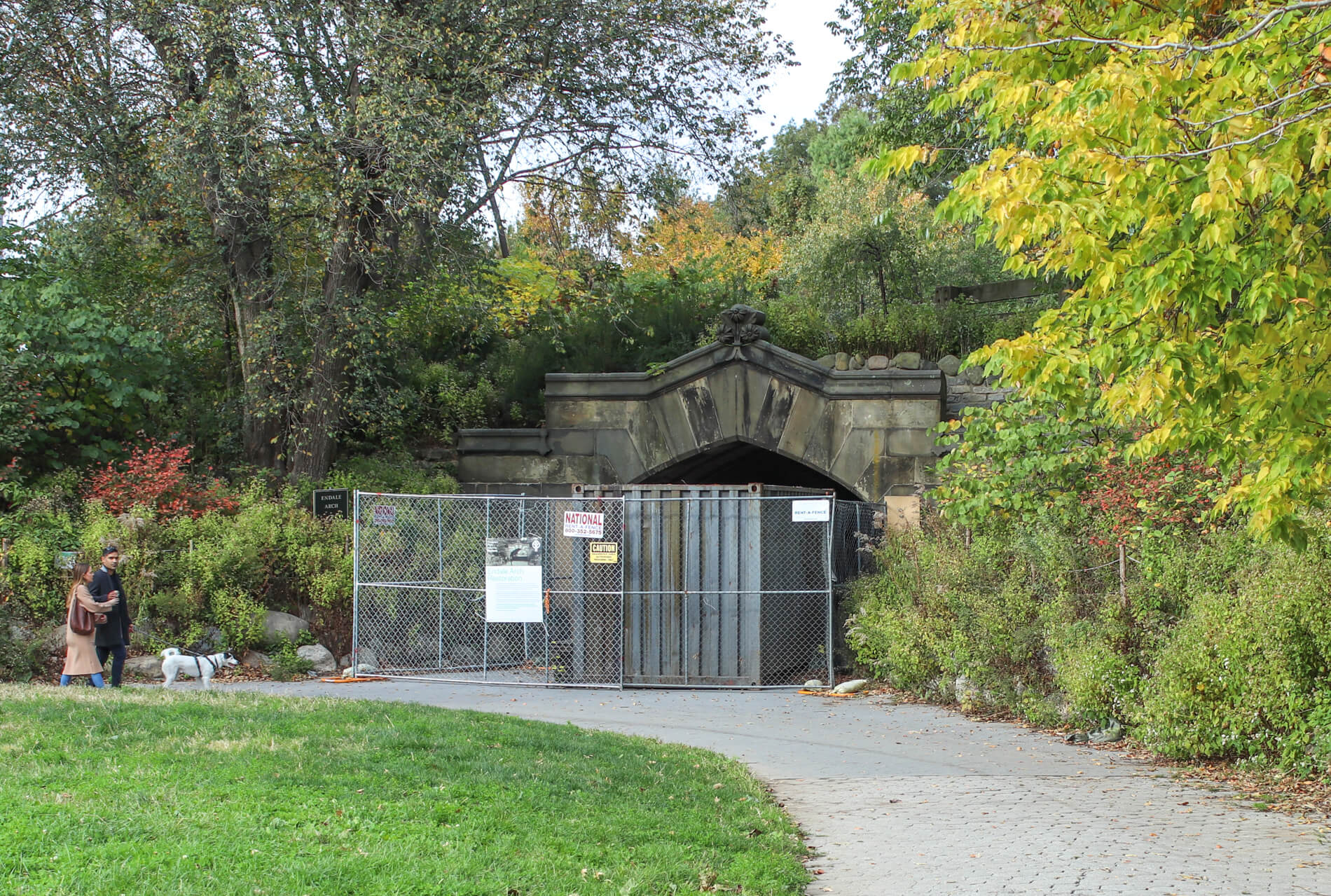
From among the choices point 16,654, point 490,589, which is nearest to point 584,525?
point 490,589

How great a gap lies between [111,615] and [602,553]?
520cm

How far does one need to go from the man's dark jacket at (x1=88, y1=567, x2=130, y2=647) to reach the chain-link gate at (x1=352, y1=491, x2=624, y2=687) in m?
2.78

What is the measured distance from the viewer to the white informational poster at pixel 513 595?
14.0 meters

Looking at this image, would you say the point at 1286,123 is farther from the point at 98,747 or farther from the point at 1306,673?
the point at 98,747

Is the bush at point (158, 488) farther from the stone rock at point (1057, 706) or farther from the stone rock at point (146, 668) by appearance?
the stone rock at point (1057, 706)

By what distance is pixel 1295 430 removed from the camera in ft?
20.2

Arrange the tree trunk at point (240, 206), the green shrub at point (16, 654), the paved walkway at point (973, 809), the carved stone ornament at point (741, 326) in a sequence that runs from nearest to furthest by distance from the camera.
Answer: the paved walkway at point (973, 809)
the green shrub at point (16, 654)
the tree trunk at point (240, 206)
the carved stone ornament at point (741, 326)

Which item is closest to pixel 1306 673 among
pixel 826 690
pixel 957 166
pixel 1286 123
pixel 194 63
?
pixel 1286 123

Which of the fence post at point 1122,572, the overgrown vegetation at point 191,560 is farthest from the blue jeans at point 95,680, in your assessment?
the fence post at point 1122,572

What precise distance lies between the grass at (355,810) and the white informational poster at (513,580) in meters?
4.91

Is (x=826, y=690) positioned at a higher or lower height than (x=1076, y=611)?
lower

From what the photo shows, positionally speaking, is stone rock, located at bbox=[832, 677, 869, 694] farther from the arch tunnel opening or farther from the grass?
the grass

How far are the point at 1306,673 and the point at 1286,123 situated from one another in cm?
461

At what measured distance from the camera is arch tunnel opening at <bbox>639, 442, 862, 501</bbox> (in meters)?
18.2
